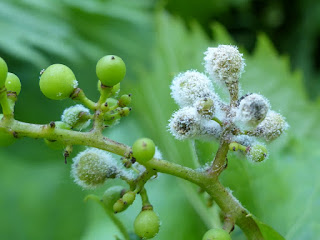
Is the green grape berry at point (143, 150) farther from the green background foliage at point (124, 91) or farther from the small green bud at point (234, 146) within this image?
the green background foliage at point (124, 91)

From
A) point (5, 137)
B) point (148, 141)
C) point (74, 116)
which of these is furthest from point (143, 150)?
point (5, 137)

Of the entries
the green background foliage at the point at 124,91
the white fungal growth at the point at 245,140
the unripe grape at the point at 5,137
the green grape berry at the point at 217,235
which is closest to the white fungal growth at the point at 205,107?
the white fungal growth at the point at 245,140

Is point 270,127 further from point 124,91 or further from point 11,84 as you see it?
point 124,91

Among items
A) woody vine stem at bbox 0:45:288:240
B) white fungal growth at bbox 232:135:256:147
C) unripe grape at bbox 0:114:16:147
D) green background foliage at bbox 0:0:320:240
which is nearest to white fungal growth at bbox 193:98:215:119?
woody vine stem at bbox 0:45:288:240

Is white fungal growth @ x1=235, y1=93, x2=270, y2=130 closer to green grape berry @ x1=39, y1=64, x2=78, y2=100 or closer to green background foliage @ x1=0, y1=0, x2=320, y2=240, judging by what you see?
green grape berry @ x1=39, y1=64, x2=78, y2=100

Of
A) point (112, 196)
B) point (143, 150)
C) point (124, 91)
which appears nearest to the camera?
point (143, 150)

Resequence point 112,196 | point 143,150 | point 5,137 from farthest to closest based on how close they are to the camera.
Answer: point 112,196
point 5,137
point 143,150
